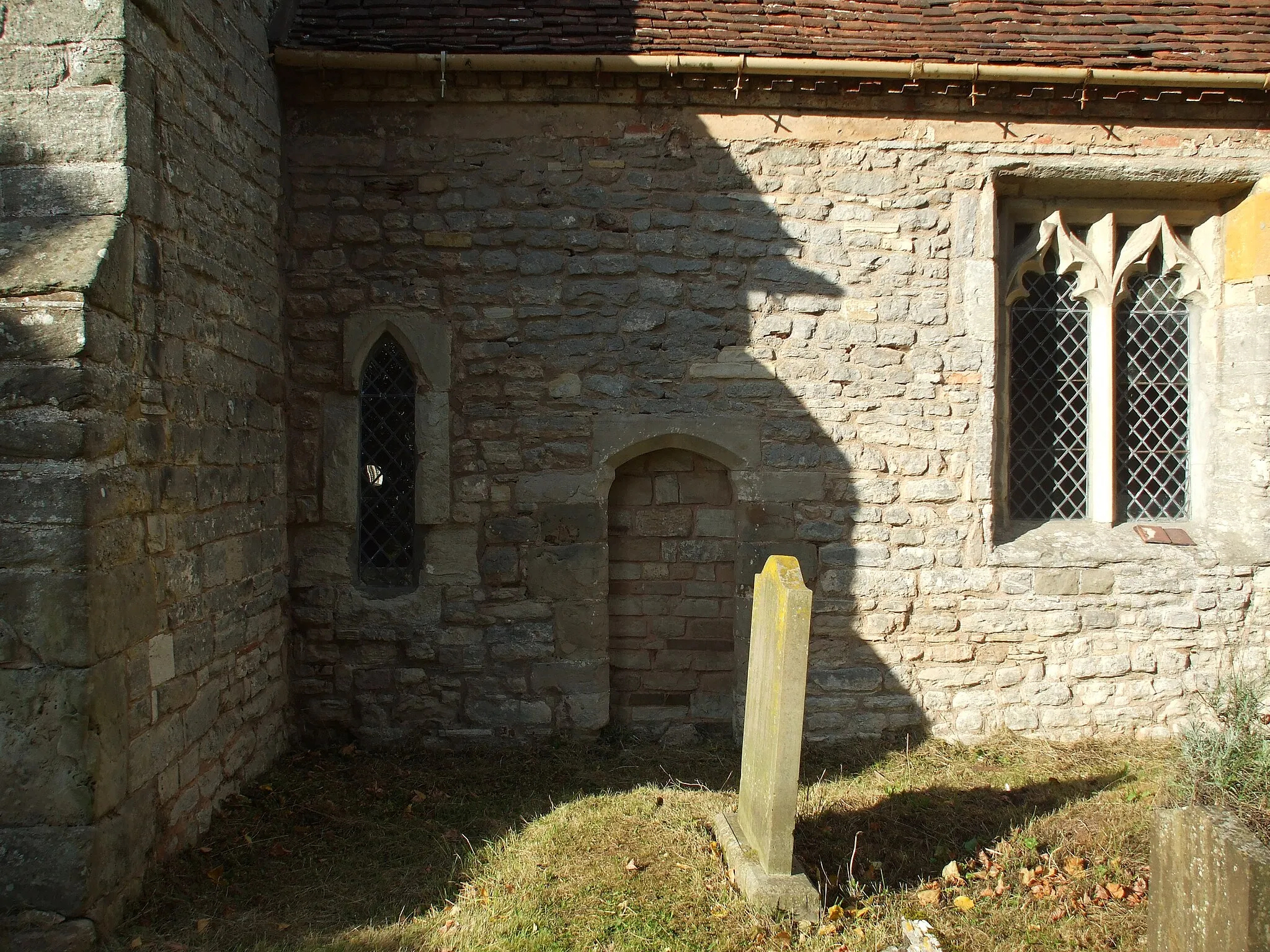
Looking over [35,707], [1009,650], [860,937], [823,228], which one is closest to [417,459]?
[35,707]

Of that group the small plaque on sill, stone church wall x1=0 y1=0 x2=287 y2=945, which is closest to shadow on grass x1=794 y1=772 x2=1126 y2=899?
the small plaque on sill

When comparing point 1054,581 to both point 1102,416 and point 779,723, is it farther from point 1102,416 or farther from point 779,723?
point 779,723

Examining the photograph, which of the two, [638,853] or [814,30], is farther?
[814,30]

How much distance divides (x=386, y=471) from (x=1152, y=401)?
516 cm

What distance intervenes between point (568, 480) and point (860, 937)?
2990mm

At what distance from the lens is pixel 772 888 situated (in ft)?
11.6

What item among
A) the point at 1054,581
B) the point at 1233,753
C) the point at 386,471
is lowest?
the point at 1233,753

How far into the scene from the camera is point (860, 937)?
133 inches

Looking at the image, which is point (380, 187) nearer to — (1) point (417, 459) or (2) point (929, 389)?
(1) point (417, 459)

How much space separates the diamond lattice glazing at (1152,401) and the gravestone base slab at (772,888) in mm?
3813

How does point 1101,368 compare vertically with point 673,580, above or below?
above

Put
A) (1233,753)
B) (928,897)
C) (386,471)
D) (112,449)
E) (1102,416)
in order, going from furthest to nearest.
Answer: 1. (1102,416)
2. (386,471)
3. (1233,753)
4. (928,897)
5. (112,449)

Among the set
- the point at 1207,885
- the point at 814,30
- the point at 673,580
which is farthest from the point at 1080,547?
the point at 814,30

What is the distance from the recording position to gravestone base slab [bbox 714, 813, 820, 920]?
3.50m
